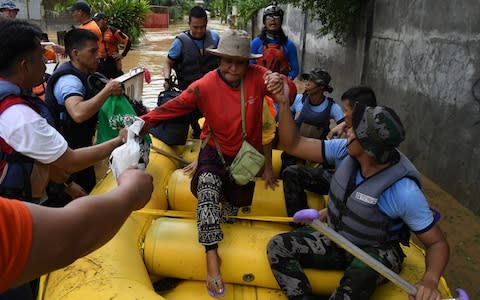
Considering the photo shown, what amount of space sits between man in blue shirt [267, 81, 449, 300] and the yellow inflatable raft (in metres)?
0.16

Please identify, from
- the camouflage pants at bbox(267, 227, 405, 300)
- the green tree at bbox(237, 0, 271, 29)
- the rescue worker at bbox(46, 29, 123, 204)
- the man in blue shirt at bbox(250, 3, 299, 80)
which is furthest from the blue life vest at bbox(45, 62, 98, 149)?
the green tree at bbox(237, 0, 271, 29)

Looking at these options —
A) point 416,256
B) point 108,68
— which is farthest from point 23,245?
point 108,68

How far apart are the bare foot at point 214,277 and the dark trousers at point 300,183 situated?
922 mm

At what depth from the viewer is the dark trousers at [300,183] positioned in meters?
3.21

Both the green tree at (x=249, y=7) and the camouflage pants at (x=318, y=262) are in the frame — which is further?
the green tree at (x=249, y=7)

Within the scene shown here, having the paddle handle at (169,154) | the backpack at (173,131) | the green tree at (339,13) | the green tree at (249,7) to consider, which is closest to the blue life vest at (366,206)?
the paddle handle at (169,154)

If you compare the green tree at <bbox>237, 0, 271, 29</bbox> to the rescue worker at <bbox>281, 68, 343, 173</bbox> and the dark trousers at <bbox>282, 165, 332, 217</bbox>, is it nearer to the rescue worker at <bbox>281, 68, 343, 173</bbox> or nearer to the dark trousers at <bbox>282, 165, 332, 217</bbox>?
the rescue worker at <bbox>281, 68, 343, 173</bbox>

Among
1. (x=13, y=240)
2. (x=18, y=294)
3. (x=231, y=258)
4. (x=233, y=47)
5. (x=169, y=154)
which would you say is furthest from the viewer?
(x=169, y=154)

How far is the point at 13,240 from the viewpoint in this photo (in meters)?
0.84

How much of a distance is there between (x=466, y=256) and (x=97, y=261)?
323cm

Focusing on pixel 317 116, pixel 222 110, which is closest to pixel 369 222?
A: pixel 222 110

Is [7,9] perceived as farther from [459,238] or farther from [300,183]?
[459,238]

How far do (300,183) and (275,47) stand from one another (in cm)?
218

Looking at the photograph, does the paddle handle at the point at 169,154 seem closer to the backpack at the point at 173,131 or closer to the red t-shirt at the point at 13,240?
the backpack at the point at 173,131
